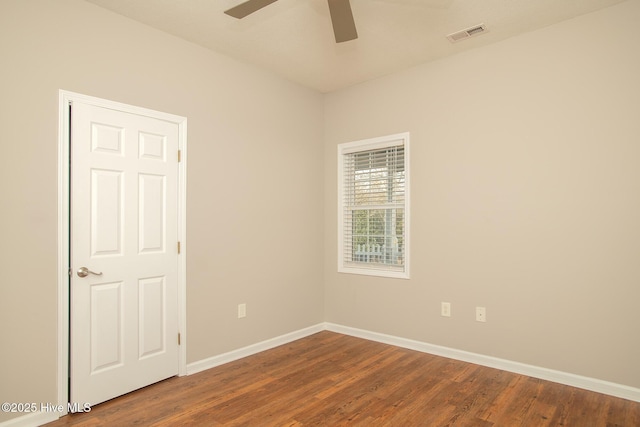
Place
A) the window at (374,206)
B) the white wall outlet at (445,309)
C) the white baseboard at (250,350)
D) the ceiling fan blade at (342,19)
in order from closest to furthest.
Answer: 1. the ceiling fan blade at (342,19)
2. the white baseboard at (250,350)
3. the white wall outlet at (445,309)
4. the window at (374,206)

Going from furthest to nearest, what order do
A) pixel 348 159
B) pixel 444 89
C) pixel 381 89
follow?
pixel 348 159
pixel 381 89
pixel 444 89

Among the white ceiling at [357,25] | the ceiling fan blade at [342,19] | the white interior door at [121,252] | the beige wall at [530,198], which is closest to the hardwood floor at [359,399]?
the white interior door at [121,252]

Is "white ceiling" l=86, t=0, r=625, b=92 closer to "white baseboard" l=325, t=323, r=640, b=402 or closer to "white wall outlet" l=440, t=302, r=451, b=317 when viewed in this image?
"white wall outlet" l=440, t=302, r=451, b=317

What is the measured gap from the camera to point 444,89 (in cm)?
366

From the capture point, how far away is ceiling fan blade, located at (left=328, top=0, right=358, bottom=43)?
2.17 metres

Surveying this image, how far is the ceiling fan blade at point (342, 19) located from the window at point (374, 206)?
1.68 m

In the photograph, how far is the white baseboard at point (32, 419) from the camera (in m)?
2.29

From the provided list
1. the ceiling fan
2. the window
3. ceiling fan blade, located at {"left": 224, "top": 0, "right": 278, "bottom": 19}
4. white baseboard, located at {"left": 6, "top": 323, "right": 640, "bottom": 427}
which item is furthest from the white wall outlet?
ceiling fan blade, located at {"left": 224, "top": 0, "right": 278, "bottom": 19}

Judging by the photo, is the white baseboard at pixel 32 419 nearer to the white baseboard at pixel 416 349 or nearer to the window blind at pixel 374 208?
the white baseboard at pixel 416 349

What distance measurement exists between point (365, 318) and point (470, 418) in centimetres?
183

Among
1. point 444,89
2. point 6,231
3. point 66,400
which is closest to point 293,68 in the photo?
point 444,89

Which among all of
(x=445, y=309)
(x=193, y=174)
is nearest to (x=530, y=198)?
(x=445, y=309)

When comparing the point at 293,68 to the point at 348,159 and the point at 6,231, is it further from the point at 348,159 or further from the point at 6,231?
the point at 6,231

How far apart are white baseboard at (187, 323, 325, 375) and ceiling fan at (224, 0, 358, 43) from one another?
9.01ft
